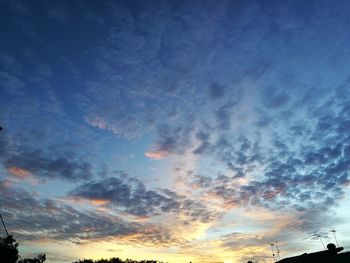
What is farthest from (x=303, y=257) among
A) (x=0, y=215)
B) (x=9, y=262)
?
(x=9, y=262)

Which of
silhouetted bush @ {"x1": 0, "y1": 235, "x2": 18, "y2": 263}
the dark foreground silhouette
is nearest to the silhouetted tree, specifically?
silhouetted bush @ {"x1": 0, "y1": 235, "x2": 18, "y2": 263}

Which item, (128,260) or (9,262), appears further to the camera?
(128,260)

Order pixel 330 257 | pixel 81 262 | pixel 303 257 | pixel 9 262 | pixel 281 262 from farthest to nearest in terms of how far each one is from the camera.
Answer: pixel 81 262 < pixel 9 262 < pixel 281 262 < pixel 303 257 < pixel 330 257

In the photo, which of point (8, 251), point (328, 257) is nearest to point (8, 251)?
point (8, 251)

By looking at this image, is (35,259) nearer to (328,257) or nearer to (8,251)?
(8,251)

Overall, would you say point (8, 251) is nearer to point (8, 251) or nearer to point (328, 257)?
point (8, 251)

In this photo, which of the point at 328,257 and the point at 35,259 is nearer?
the point at 328,257

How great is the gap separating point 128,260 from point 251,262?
5377cm

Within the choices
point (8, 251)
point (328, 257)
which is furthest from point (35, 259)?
point (328, 257)

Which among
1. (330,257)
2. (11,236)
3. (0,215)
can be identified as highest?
(11,236)

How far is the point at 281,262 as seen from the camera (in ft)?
129

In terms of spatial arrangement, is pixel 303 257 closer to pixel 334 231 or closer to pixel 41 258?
pixel 334 231

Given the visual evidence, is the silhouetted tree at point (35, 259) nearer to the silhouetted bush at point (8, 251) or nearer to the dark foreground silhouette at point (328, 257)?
the silhouetted bush at point (8, 251)

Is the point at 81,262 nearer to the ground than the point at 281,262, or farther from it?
farther from it
